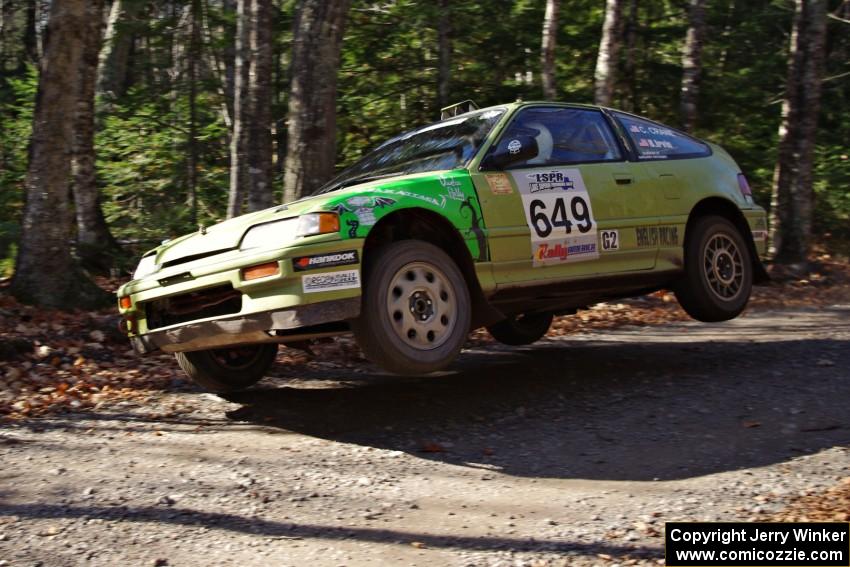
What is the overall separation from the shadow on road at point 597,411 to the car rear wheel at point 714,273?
455 millimetres

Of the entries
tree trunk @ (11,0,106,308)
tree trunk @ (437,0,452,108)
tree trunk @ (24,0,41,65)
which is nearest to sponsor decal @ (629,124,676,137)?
tree trunk @ (11,0,106,308)

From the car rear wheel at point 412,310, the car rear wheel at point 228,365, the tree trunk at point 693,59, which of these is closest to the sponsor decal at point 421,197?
the car rear wheel at point 412,310

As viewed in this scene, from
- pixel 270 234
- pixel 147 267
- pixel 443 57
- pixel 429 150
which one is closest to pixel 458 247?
pixel 429 150

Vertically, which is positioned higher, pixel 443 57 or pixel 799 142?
pixel 443 57

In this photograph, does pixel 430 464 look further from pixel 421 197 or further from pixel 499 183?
pixel 499 183

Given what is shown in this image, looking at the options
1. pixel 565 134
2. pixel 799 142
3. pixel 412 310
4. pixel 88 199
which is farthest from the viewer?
pixel 799 142

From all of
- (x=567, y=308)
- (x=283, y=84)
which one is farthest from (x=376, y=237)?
(x=283, y=84)

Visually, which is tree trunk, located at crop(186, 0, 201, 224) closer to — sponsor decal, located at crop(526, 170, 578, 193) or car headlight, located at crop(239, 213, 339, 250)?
sponsor decal, located at crop(526, 170, 578, 193)

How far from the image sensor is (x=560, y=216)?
6.14m

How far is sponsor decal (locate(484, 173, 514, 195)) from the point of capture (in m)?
5.84

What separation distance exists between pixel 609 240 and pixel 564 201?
1.59ft

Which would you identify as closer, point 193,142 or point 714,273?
point 714,273

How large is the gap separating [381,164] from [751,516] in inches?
143

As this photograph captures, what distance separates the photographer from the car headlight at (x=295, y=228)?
5.03 meters
